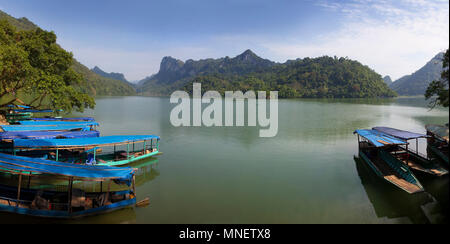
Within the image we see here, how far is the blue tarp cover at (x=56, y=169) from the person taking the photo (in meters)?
7.78

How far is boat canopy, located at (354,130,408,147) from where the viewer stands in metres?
12.2

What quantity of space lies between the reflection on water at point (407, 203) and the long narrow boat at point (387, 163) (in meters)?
0.62

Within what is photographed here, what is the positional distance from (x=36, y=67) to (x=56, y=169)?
764 inches

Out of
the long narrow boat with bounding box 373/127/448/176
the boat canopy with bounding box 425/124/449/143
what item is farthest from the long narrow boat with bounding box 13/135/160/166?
the boat canopy with bounding box 425/124/449/143

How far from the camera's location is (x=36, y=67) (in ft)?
71.7

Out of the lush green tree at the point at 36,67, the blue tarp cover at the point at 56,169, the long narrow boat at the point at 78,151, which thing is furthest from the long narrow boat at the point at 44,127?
the blue tarp cover at the point at 56,169

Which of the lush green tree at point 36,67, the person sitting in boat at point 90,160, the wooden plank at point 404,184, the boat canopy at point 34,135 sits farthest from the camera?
the lush green tree at point 36,67

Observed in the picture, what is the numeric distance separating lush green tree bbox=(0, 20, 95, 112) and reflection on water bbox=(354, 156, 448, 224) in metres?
22.7

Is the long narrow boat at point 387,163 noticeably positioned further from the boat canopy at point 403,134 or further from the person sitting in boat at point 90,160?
the person sitting in boat at point 90,160

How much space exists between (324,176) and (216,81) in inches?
5125

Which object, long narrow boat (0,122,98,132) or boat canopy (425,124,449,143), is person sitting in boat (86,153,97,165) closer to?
long narrow boat (0,122,98,132)

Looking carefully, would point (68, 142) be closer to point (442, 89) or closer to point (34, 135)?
point (34, 135)

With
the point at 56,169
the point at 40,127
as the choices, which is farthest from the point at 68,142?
the point at 40,127
